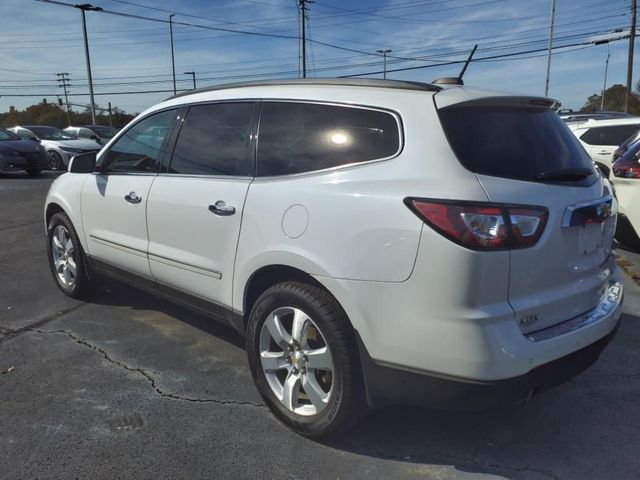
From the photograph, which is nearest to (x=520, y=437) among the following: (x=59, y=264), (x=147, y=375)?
(x=147, y=375)

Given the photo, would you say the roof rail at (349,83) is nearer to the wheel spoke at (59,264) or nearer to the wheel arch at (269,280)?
the wheel arch at (269,280)

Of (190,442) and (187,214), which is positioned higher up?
(187,214)

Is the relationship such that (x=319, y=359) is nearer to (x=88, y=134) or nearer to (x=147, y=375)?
(x=147, y=375)

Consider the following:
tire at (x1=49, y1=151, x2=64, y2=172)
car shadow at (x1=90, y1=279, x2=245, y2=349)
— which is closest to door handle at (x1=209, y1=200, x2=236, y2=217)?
car shadow at (x1=90, y1=279, x2=245, y2=349)

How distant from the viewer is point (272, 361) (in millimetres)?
3027

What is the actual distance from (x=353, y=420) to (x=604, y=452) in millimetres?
1266

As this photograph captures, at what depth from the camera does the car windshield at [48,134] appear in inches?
741

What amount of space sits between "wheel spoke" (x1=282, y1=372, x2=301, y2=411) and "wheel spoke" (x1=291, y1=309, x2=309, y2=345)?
23 centimetres

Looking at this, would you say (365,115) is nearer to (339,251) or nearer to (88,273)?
(339,251)

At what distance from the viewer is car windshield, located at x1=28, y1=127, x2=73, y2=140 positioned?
1881 centimetres

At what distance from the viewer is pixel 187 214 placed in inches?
136

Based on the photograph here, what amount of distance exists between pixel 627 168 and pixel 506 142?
14.6ft

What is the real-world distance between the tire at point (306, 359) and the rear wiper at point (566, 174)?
1.13 meters

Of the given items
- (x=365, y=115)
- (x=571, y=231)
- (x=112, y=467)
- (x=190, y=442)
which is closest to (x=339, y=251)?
(x=365, y=115)
